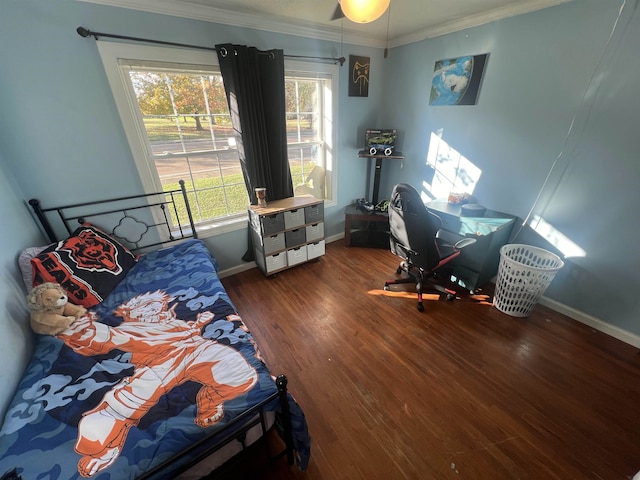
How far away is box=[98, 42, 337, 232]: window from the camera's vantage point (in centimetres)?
187

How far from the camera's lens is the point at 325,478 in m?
1.17

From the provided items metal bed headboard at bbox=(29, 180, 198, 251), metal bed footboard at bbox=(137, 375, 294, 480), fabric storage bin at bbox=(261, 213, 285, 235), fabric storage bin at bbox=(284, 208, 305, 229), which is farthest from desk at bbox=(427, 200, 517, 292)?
metal bed headboard at bbox=(29, 180, 198, 251)

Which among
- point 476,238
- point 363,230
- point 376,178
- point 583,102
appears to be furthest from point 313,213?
point 583,102

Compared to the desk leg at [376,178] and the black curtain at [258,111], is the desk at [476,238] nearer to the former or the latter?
the desk leg at [376,178]

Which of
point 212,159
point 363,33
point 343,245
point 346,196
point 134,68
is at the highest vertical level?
point 363,33

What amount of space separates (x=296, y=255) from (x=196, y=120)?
157 centimetres

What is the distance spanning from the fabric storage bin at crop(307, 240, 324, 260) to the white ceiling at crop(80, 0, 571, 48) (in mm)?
2052

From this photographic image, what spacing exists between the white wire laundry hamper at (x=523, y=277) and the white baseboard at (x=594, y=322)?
0.95ft

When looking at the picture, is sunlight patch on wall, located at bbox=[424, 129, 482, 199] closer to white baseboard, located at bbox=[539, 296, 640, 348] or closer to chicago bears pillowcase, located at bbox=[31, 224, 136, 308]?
white baseboard, located at bbox=[539, 296, 640, 348]

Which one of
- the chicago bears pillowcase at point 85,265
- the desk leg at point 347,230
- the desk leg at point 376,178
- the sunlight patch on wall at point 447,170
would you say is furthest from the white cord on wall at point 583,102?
the chicago bears pillowcase at point 85,265

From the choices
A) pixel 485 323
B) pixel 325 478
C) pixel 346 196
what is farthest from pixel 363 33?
pixel 325 478

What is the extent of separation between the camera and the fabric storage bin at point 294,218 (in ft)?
8.35

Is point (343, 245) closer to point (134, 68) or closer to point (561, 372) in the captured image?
point (561, 372)

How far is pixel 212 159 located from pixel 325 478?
8.07 ft
